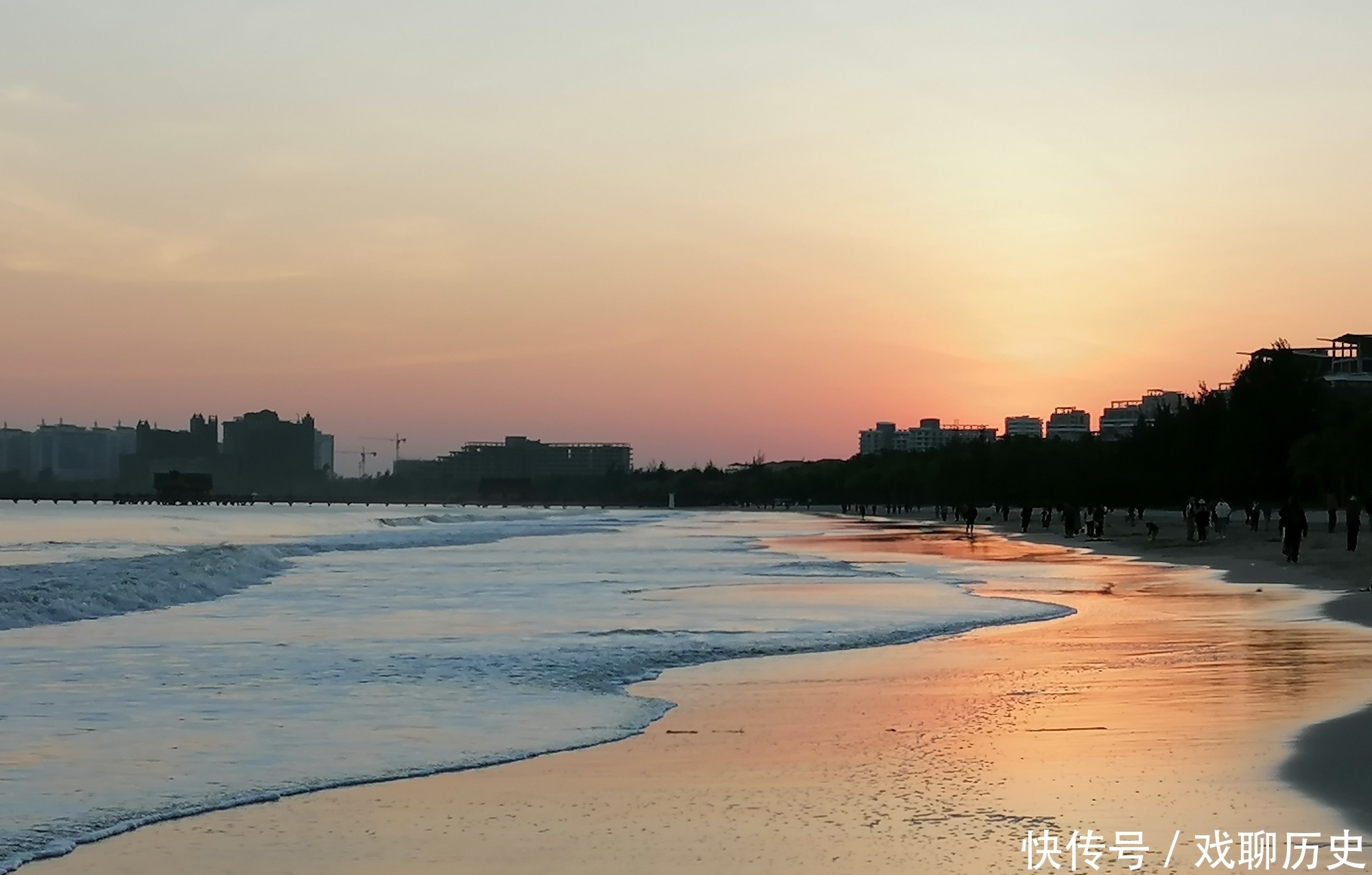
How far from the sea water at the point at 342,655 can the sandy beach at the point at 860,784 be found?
2.21 ft

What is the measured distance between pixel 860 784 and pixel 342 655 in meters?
9.63

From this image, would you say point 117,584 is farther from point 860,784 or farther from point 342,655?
point 860,784

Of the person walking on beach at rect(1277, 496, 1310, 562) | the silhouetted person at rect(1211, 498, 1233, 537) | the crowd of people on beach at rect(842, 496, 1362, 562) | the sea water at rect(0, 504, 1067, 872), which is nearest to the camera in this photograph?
the sea water at rect(0, 504, 1067, 872)

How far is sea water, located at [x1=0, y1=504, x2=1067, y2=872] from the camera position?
10.2 metres

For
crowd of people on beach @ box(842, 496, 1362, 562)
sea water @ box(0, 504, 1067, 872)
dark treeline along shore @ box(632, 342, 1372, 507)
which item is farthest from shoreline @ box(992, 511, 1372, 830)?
sea water @ box(0, 504, 1067, 872)

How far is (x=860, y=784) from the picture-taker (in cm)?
951

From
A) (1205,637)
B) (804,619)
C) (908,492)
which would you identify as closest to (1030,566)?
(804,619)

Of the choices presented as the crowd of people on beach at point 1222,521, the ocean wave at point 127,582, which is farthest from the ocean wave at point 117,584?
the crowd of people on beach at point 1222,521

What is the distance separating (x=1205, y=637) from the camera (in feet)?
61.4

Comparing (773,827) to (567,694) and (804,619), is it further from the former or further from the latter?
(804,619)

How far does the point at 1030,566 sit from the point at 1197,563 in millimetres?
4456

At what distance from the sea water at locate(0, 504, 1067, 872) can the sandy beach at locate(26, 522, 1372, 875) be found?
673 mm

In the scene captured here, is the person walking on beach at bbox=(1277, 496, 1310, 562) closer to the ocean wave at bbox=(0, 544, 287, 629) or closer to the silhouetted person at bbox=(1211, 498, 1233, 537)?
the silhouetted person at bbox=(1211, 498, 1233, 537)

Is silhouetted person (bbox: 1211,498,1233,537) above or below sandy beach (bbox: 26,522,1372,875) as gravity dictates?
above
